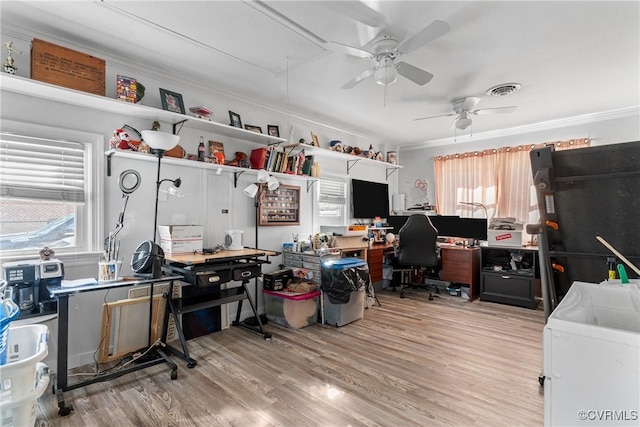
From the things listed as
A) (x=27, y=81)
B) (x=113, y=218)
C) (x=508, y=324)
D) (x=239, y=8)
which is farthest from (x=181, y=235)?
(x=508, y=324)

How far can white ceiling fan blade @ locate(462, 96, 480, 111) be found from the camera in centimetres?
340

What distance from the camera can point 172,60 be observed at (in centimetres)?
266

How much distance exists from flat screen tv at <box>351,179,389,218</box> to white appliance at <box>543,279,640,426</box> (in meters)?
4.16

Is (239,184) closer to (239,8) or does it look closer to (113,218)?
(113,218)

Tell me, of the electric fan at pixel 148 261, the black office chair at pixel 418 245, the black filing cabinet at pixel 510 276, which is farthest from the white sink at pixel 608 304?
the black filing cabinet at pixel 510 276

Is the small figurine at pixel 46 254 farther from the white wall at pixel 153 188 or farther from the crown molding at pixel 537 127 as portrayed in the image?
the crown molding at pixel 537 127

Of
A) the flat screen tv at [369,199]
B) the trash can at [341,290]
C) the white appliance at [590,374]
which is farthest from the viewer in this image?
the flat screen tv at [369,199]

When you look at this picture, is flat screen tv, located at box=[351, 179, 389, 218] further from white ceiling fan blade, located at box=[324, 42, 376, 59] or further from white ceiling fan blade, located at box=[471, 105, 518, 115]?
white ceiling fan blade, located at box=[324, 42, 376, 59]

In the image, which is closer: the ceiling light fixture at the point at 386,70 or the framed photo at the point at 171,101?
the ceiling light fixture at the point at 386,70

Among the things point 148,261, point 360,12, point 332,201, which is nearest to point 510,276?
point 332,201

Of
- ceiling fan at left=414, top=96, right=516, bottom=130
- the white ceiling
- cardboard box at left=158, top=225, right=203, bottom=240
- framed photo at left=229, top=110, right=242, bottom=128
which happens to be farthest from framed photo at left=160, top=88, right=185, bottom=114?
ceiling fan at left=414, top=96, right=516, bottom=130

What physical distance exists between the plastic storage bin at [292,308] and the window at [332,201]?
142 centimetres

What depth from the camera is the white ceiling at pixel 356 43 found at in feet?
6.54

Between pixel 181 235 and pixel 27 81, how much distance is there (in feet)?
4.73
